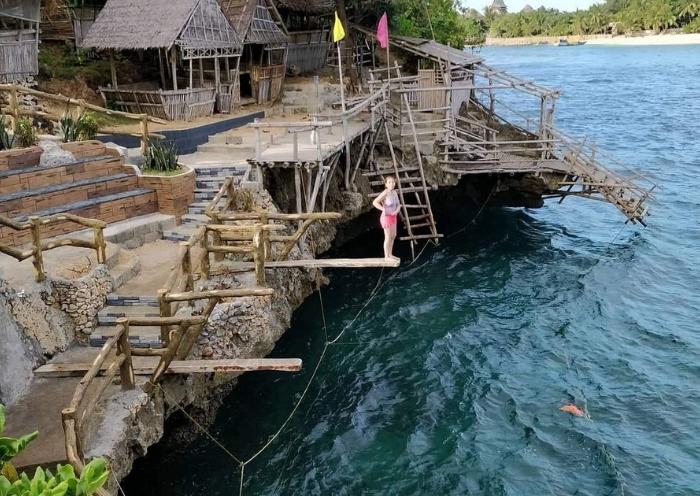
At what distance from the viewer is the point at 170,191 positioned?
17.3 m

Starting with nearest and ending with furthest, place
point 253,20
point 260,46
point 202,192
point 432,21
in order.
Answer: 1. point 202,192
2. point 253,20
3. point 260,46
4. point 432,21

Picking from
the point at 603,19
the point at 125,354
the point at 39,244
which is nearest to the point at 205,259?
the point at 39,244

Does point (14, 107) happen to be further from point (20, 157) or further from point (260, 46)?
point (260, 46)

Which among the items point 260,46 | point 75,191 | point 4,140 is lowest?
point 75,191

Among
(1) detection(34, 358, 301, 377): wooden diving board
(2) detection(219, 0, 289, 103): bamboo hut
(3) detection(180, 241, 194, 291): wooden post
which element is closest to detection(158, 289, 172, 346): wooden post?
(1) detection(34, 358, 301, 377): wooden diving board

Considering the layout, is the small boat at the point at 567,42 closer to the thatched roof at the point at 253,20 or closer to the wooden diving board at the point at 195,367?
the thatched roof at the point at 253,20

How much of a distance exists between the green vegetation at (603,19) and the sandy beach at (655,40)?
174cm

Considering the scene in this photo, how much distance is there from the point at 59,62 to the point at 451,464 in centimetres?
2182

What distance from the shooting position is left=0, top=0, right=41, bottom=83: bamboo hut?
2123 cm

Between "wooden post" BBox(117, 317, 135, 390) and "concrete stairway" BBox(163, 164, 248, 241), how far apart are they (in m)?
5.75

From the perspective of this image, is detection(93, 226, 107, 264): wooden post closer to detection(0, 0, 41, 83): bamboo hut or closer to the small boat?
detection(0, 0, 41, 83): bamboo hut

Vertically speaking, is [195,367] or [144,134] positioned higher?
[144,134]

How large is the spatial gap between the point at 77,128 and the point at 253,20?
34.2 ft

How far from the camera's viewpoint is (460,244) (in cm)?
2467
